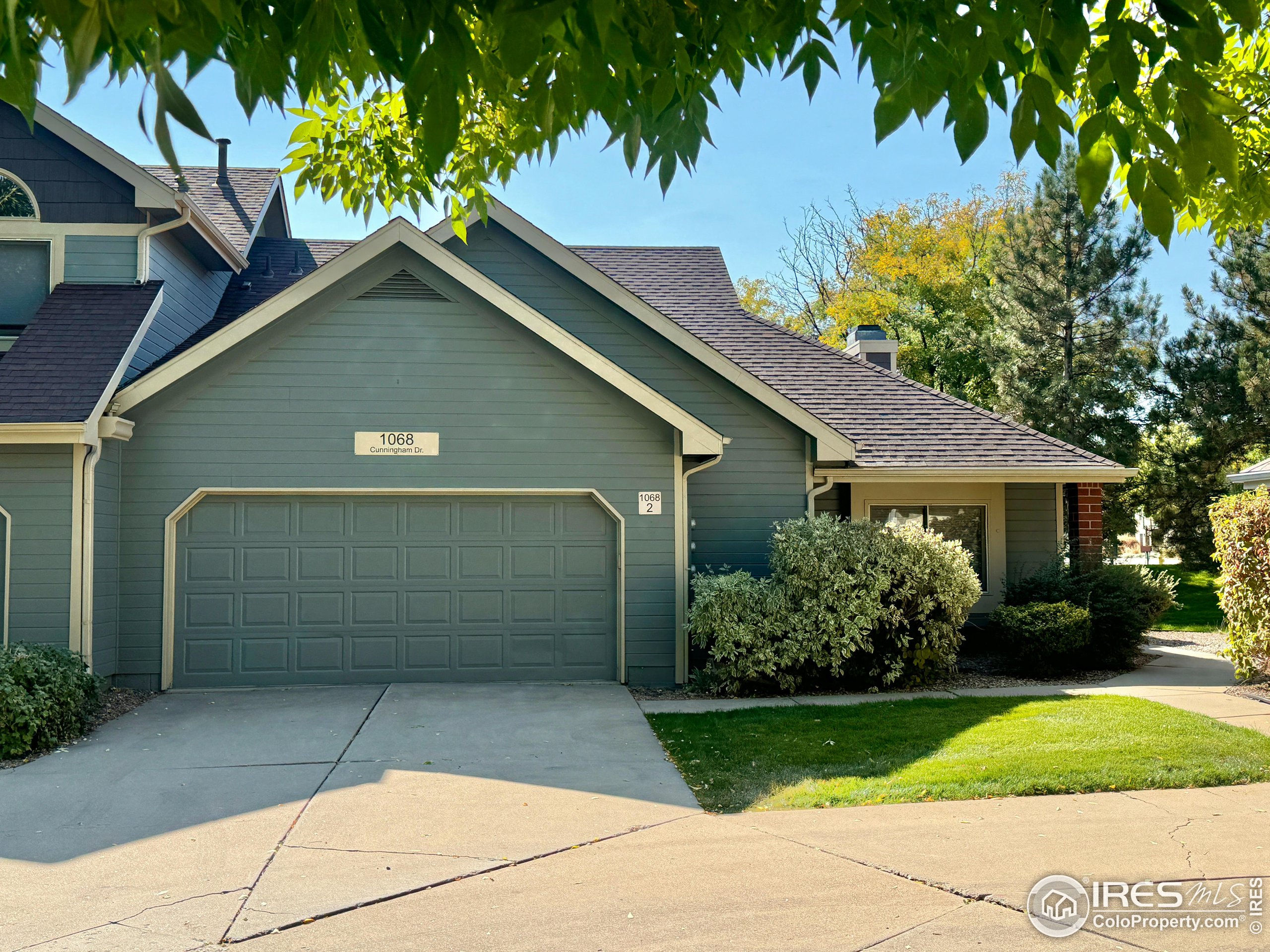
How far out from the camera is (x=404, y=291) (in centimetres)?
1081

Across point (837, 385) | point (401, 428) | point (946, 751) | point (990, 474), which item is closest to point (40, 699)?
point (401, 428)

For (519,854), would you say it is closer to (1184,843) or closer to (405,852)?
(405,852)

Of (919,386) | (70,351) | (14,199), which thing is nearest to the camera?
(70,351)

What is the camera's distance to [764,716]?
9.09 meters

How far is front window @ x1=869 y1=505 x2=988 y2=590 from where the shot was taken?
14.5 meters

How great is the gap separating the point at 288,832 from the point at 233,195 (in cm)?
1227

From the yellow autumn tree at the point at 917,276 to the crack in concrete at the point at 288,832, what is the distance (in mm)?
28010

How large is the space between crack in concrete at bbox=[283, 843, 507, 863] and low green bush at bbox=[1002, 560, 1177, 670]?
29.1 feet

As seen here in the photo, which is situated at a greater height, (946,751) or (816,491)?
(816,491)

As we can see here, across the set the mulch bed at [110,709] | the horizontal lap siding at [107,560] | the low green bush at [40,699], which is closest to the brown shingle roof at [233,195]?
the horizontal lap siding at [107,560]

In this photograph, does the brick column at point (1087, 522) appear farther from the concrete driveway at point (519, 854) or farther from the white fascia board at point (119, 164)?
the white fascia board at point (119, 164)

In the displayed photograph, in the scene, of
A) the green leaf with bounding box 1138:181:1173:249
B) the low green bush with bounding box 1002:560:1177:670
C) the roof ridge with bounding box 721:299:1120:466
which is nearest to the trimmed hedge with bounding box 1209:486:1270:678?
the low green bush with bounding box 1002:560:1177:670

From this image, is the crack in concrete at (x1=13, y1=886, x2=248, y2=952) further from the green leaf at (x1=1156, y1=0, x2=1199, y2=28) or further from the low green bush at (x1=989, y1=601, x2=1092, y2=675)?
the low green bush at (x1=989, y1=601, x2=1092, y2=675)

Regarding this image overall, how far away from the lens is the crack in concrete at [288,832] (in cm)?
457
